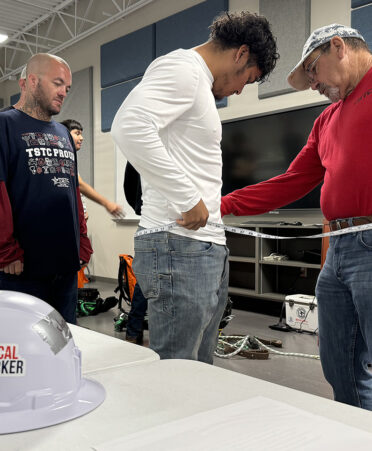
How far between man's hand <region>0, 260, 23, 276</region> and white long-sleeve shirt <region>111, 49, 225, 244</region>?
62 centimetres

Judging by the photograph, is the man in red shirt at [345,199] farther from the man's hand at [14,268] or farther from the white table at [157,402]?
the man's hand at [14,268]

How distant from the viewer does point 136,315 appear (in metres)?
3.22

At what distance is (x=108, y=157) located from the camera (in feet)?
22.1

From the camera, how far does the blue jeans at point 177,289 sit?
45.7 inches

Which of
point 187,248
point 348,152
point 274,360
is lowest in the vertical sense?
point 274,360

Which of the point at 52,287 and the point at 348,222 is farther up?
the point at 348,222

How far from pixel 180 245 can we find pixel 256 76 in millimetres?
584

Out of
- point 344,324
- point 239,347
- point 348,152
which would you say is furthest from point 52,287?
point 239,347

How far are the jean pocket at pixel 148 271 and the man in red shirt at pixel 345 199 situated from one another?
55cm

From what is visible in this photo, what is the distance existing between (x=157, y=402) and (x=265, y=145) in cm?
412

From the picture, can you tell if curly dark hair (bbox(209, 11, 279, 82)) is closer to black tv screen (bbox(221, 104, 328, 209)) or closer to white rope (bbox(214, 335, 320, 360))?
white rope (bbox(214, 335, 320, 360))

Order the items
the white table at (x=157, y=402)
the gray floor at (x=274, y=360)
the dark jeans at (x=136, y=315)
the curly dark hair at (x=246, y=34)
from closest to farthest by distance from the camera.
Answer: the white table at (x=157, y=402) → the curly dark hair at (x=246, y=34) → the gray floor at (x=274, y=360) → the dark jeans at (x=136, y=315)

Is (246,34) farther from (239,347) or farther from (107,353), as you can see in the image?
(239,347)

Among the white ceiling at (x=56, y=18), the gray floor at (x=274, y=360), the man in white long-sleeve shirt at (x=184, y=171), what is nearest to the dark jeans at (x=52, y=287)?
the man in white long-sleeve shirt at (x=184, y=171)
